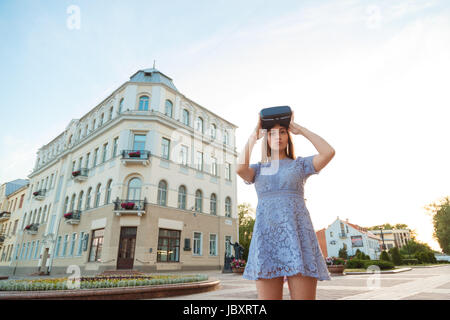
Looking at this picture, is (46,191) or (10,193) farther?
(10,193)

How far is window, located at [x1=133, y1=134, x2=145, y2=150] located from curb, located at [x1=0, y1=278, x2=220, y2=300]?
16904 millimetres

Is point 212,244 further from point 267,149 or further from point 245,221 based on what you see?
point 245,221

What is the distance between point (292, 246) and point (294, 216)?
0.22 meters

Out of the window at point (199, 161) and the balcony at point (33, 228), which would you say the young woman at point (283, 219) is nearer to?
the window at point (199, 161)

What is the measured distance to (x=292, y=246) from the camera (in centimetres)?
188

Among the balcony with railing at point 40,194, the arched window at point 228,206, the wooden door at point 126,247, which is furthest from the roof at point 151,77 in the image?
the balcony with railing at point 40,194

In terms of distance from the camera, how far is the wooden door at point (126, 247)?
64.4 ft

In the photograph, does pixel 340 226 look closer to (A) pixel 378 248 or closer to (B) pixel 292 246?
(A) pixel 378 248

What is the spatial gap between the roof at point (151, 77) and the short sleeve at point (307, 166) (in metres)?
25.7

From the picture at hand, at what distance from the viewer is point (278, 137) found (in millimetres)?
2137

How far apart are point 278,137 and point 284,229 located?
2.38 ft
